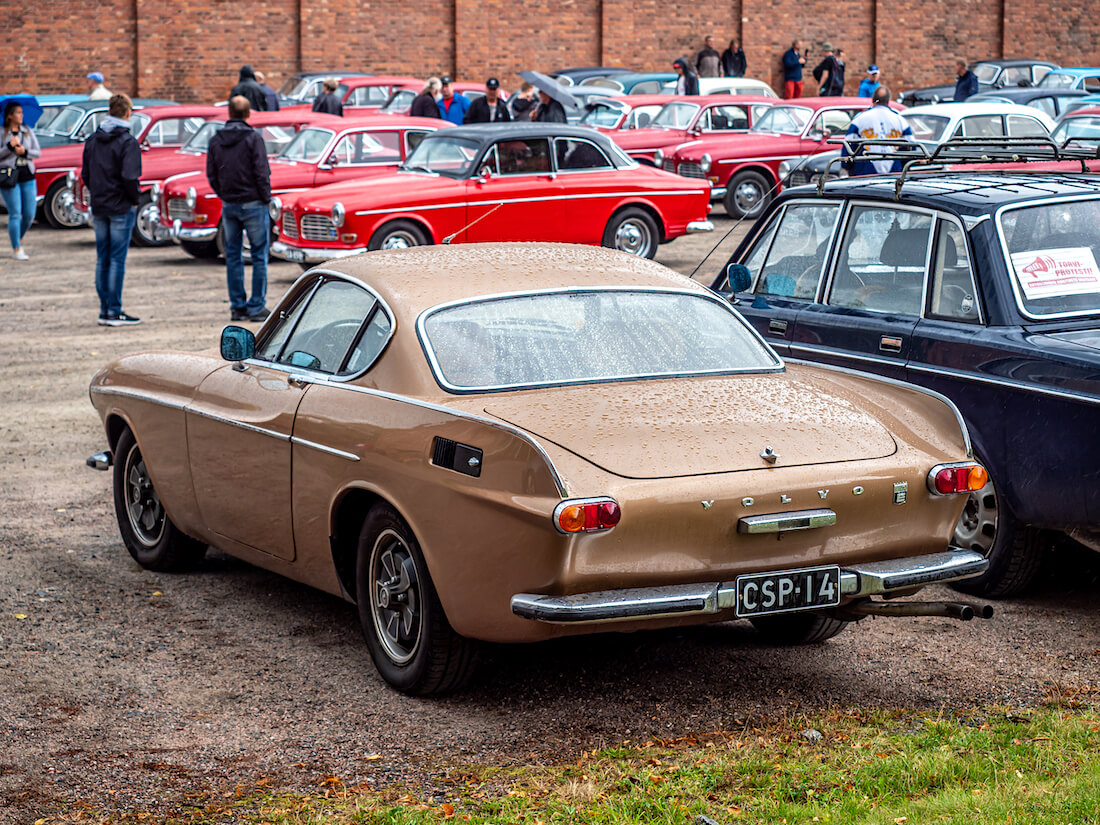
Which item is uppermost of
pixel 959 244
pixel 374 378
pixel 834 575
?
pixel 959 244

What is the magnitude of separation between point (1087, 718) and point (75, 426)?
726cm

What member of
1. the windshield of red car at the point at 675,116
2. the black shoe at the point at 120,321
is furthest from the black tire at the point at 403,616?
the windshield of red car at the point at 675,116

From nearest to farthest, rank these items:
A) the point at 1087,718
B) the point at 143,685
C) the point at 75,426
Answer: the point at 1087,718, the point at 143,685, the point at 75,426

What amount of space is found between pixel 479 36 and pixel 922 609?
34.1 m

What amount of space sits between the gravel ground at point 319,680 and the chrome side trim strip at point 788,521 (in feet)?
2.35

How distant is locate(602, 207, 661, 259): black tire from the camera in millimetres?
17203

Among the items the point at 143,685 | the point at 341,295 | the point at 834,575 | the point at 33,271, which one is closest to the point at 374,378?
the point at 341,295

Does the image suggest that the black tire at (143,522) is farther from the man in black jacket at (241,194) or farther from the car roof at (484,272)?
the man in black jacket at (241,194)

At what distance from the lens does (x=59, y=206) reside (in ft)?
72.3

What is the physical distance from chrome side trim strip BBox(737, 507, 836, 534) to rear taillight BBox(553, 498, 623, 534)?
0.44 meters

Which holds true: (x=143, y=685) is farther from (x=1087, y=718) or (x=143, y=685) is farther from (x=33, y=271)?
(x=33, y=271)

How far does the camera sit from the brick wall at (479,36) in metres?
34.2

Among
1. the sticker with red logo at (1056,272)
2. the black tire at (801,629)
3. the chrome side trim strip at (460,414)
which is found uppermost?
the sticker with red logo at (1056,272)

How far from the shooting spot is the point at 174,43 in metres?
34.8
